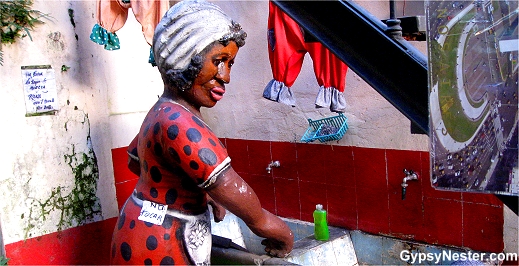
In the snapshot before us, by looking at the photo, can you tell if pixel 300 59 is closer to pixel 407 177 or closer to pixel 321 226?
pixel 407 177

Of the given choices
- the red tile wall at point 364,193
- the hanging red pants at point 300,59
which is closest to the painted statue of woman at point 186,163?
the hanging red pants at point 300,59

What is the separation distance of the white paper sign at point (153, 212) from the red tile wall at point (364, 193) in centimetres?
179

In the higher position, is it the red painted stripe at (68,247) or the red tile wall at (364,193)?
the red tile wall at (364,193)

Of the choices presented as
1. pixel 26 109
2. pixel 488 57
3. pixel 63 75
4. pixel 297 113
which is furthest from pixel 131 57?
pixel 488 57

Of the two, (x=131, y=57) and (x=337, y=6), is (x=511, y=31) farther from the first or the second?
(x=131, y=57)

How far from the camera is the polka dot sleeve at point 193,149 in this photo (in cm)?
156

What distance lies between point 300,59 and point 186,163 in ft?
4.77

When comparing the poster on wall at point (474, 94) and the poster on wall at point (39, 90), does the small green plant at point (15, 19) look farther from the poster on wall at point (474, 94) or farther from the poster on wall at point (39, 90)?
the poster on wall at point (474, 94)

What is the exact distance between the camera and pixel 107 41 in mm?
3475

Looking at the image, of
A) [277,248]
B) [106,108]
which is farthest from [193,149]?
[106,108]

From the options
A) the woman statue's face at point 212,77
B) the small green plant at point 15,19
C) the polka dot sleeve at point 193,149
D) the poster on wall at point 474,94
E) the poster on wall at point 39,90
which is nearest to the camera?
the poster on wall at point 474,94

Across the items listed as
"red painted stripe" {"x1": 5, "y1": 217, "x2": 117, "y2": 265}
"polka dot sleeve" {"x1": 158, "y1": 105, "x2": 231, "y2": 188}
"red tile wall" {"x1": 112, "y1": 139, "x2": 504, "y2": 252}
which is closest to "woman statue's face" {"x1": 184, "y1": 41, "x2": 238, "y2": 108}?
"polka dot sleeve" {"x1": 158, "y1": 105, "x2": 231, "y2": 188}

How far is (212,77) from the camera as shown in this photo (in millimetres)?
1704

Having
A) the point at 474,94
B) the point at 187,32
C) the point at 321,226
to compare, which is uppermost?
the point at 187,32
